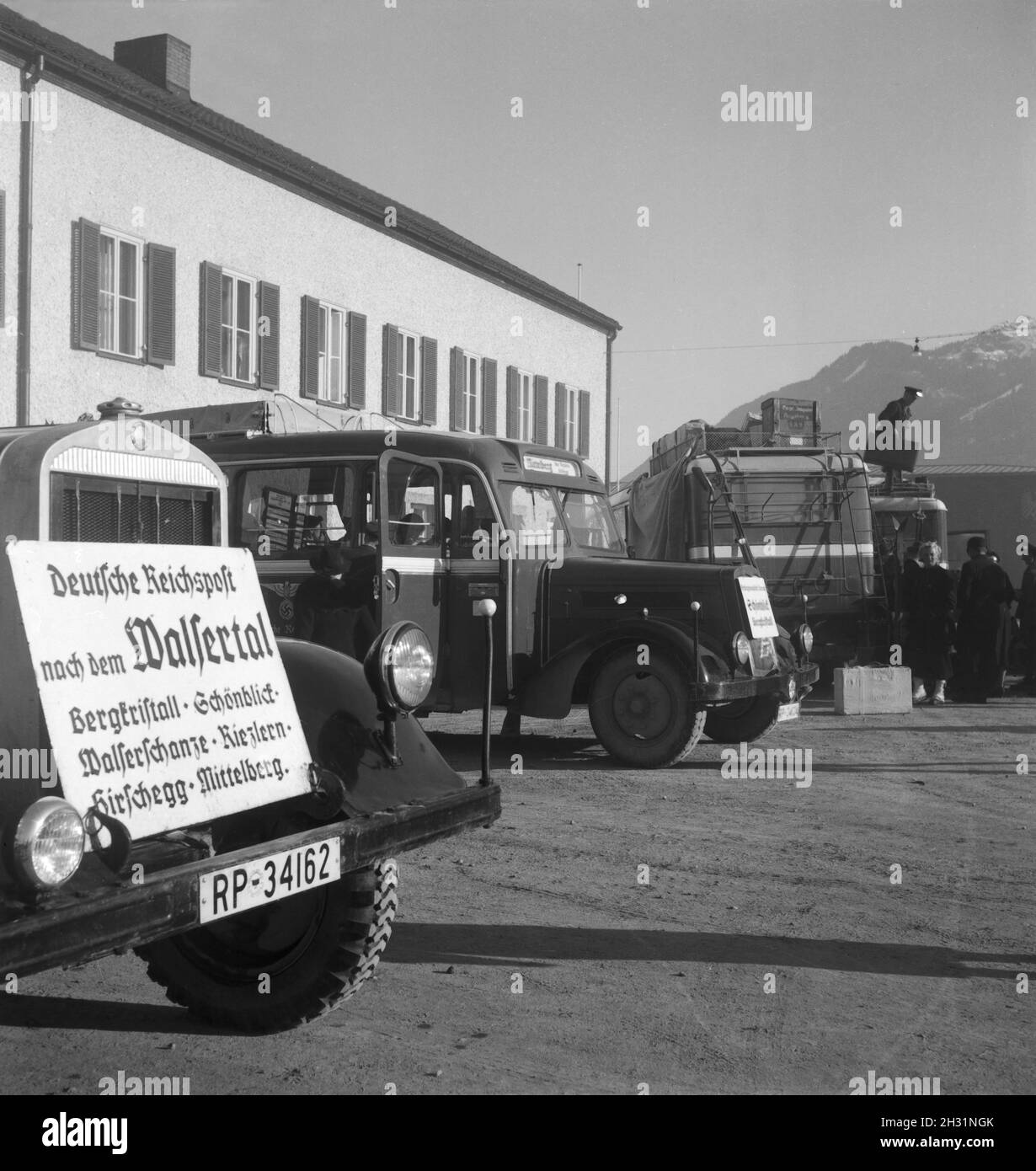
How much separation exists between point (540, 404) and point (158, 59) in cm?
1182

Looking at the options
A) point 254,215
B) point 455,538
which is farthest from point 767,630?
point 254,215

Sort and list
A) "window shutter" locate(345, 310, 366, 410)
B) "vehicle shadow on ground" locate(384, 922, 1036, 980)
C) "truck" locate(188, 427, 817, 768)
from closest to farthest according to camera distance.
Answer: "vehicle shadow on ground" locate(384, 922, 1036, 980) → "truck" locate(188, 427, 817, 768) → "window shutter" locate(345, 310, 366, 410)

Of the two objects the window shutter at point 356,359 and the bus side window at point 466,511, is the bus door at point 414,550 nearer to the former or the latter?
the bus side window at point 466,511

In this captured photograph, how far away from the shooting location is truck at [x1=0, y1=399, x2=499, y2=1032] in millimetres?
3154

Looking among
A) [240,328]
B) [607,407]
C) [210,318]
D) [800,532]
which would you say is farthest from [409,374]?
[800,532]

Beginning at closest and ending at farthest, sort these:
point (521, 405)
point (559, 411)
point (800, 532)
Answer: point (800, 532), point (521, 405), point (559, 411)

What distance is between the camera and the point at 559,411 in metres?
31.8

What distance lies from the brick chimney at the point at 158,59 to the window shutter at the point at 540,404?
10.9 meters

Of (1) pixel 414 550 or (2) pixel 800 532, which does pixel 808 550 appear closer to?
(2) pixel 800 532

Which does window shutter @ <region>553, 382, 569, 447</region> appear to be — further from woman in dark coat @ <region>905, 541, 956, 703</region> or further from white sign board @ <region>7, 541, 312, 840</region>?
white sign board @ <region>7, 541, 312, 840</region>

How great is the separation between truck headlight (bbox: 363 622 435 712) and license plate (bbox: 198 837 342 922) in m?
0.79
